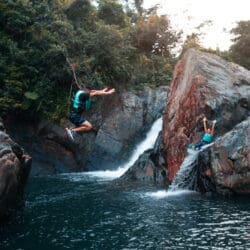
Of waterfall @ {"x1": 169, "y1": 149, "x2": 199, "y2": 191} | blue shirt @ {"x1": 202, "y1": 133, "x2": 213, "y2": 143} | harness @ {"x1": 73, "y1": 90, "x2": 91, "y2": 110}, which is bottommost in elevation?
waterfall @ {"x1": 169, "y1": 149, "x2": 199, "y2": 191}

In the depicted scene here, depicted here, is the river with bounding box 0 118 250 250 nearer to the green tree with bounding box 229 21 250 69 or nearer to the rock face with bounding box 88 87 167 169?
the rock face with bounding box 88 87 167 169

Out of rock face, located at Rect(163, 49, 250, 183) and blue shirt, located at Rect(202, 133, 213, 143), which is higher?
rock face, located at Rect(163, 49, 250, 183)

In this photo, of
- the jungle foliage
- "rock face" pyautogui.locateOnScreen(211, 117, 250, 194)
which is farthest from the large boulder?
the jungle foliage

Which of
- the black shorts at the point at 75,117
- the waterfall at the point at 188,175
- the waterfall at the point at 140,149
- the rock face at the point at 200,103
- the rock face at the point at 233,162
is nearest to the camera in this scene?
the black shorts at the point at 75,117

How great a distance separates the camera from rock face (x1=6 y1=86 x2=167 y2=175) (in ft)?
81.8

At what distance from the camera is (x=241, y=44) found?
32.7 m

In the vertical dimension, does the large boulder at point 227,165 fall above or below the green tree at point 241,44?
below

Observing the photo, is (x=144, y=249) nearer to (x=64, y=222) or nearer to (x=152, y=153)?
(x=64, y=222)

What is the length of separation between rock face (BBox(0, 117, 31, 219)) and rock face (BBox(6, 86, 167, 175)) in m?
11.9

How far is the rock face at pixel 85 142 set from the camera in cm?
2492

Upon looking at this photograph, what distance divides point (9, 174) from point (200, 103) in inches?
434

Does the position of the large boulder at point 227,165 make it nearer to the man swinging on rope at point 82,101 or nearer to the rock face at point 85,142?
the man swinging on rope at point 82,101

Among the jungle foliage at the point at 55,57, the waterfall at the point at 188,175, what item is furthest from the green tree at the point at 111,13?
the waterfall at the point at 188,175

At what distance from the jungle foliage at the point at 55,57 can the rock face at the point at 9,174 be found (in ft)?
37.9
